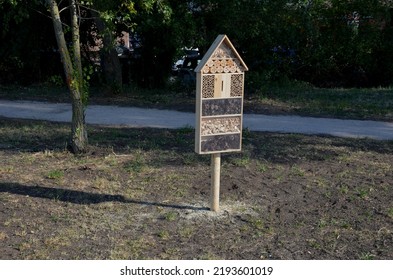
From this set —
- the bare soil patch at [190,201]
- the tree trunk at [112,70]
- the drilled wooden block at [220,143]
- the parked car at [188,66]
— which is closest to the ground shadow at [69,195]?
the bare soil patch at [190,201]

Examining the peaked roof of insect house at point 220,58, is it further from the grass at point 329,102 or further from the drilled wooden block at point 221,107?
the grass at point 329,102

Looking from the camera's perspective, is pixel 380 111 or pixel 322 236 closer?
pixel 322 236

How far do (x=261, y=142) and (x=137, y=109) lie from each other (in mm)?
4214

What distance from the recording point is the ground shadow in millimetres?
6367

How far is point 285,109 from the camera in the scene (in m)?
12.5

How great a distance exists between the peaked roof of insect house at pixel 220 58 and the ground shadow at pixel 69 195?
1475 millimetres

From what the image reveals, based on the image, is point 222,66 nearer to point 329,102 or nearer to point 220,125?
point 220,125

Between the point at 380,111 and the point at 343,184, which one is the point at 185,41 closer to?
the point at 380,111

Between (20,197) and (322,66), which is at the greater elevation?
(322,66)

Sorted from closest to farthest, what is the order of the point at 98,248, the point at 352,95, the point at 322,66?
the point at 98,248 < the point at 352,95 < the point at 322,66

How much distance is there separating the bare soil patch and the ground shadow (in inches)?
Answer: 0.4

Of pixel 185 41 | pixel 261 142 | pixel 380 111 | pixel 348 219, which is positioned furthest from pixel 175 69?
pixel 348 219

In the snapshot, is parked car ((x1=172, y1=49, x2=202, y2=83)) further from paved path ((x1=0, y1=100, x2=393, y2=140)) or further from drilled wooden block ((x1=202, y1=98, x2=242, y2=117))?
drilled wooden block ((x1=202, y1=98, x2=242, y2=117))

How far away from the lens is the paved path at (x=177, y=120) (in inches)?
409
